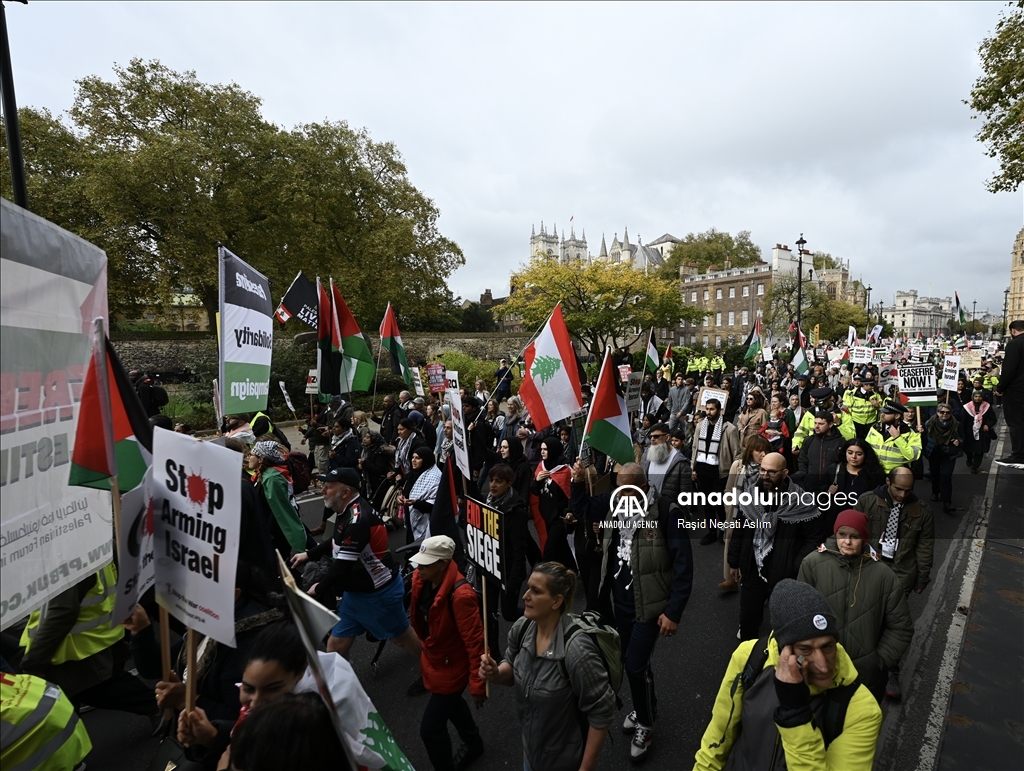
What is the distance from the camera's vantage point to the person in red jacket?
3.31 metres

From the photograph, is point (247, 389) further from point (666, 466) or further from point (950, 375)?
point (950, 375)

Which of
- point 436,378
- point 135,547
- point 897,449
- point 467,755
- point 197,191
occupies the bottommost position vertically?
point 467,755

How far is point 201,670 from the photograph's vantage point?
112 inches

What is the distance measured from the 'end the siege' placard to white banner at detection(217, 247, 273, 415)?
6.42 ft

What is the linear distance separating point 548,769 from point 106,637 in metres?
2.77

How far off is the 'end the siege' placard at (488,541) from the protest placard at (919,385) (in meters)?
8.27

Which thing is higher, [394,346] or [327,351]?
[394,346]

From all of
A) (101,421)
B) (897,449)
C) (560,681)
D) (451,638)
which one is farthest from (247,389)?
(897,449)

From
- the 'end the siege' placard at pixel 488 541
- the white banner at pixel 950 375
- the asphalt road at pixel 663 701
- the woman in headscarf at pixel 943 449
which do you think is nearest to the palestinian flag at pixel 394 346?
the asphalt road at pixel 663 701

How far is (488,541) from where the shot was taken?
3.42 meters

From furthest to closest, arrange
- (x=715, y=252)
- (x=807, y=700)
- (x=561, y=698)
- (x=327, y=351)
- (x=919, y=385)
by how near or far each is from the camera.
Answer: (x=715, y=252), (x=919, y=385), (x=327, y=351), (x=561, y=698), (x=807, y=700)

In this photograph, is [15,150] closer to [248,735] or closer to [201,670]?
[201,670]

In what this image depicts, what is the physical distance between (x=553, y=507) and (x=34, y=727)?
3.55 m

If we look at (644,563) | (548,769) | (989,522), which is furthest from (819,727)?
(989,522)
